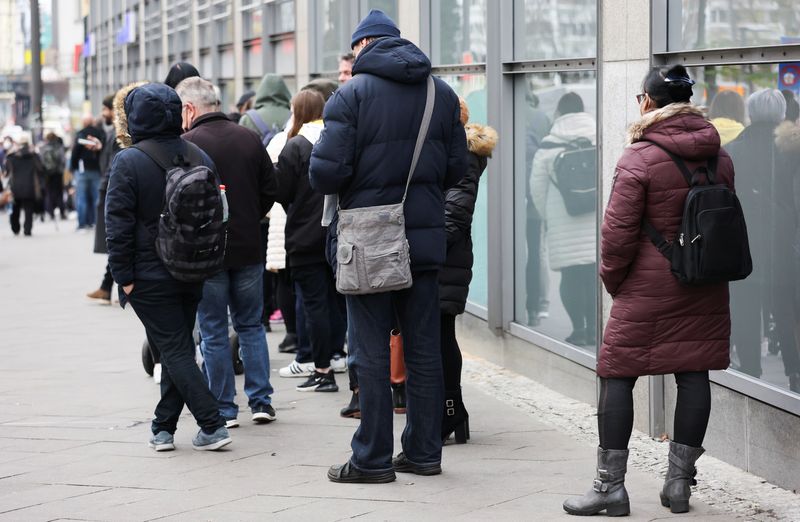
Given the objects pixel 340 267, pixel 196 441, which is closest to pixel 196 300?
pixel 196 441

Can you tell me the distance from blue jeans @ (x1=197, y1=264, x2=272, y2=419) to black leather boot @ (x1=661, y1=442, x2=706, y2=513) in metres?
2.65

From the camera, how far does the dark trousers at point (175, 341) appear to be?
644cm

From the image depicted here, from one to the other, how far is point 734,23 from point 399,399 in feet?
8.98

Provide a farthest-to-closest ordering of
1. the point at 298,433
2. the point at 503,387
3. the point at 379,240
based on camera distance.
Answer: the point at 503,387, the point at 298,433, the point at 379,240

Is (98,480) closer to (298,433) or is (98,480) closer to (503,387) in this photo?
(298,433)

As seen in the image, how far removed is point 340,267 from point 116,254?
3.93 ft

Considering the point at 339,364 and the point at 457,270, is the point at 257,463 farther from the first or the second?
the point at 339,364

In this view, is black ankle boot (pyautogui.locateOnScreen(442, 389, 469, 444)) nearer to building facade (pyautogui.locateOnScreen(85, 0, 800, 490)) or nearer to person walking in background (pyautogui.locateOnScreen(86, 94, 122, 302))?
building facade (pyautogui.locateOnScreen(85, 0, 800, 490))

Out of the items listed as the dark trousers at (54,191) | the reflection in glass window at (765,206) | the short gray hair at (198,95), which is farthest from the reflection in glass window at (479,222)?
the dark trousers at (54,191)

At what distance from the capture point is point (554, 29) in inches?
335

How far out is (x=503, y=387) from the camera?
8367mm

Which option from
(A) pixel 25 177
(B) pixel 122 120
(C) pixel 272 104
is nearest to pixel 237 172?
(B) pixel 122 120

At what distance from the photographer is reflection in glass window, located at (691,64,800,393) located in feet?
19.4

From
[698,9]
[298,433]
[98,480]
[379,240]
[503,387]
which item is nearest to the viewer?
[379,240]
